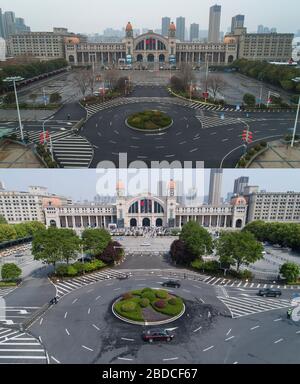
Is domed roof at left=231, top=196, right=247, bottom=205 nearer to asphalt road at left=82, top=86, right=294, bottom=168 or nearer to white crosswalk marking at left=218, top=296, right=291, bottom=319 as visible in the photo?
asphalt road at left=82, top=86, right=294, bottom=168

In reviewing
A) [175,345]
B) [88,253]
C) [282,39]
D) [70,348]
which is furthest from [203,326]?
[282,39]

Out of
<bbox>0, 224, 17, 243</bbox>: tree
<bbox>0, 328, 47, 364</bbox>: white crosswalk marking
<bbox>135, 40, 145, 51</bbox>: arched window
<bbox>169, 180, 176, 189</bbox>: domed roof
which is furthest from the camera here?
<bbox>135, 40, 145, 51</bbox>: arched window

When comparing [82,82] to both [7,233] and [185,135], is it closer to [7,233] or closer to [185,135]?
[185,135]

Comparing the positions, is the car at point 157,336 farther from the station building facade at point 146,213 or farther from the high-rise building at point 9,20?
the station building facade at point 146,213

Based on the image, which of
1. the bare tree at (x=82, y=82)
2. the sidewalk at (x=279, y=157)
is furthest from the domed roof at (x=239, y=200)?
the bare tree at (x=82, y=82)

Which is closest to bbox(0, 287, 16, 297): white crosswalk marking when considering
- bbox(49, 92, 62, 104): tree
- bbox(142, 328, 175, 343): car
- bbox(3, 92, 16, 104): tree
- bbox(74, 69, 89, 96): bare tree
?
bbox(142, 328, 175, 343): car
